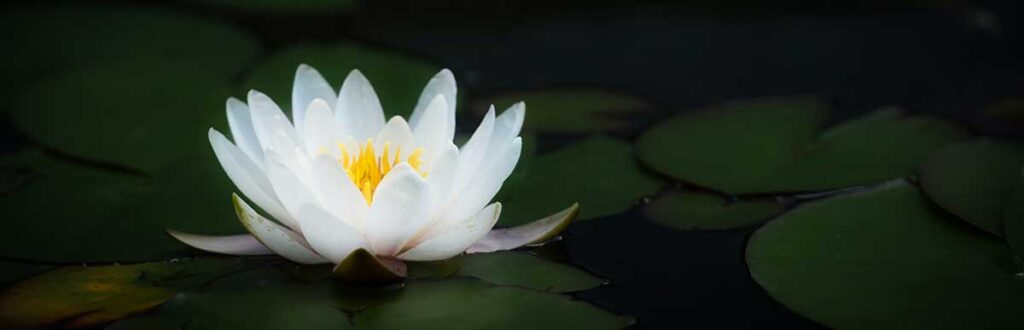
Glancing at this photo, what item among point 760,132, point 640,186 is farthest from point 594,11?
point 640,186

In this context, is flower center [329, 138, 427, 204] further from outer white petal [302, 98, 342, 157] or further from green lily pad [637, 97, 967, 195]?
green lily pad [637, 97, 967, 195]

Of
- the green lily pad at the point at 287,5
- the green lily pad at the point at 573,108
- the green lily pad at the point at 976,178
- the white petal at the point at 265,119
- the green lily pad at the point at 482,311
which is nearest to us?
the green lily pad at the point at 482,311

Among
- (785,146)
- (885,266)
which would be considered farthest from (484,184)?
(785,146)

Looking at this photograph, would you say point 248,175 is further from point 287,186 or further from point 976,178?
point 976,178

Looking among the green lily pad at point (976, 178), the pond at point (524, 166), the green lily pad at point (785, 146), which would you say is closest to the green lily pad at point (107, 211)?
the pond at point (524, 166)

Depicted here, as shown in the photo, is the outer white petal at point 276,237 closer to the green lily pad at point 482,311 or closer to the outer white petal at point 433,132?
the green lily pad at point 482,311

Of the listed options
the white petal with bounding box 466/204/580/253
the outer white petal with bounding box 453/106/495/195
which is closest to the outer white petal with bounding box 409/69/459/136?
the outer white petal with bounding box 453/106/495/195
